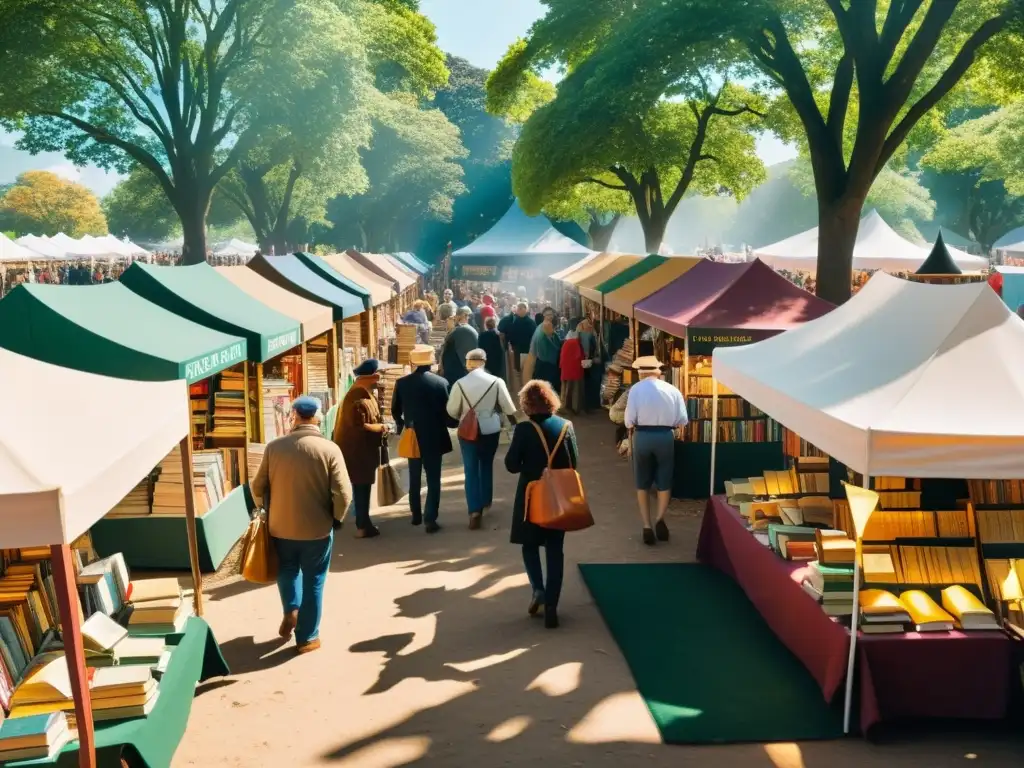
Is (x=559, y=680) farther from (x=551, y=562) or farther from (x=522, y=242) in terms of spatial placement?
(x=522, y=242)

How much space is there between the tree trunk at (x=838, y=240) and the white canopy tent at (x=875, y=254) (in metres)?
12.0

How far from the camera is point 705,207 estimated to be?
158 m

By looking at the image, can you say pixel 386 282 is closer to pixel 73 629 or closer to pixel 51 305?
pixel 51 305

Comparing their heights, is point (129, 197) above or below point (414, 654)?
above

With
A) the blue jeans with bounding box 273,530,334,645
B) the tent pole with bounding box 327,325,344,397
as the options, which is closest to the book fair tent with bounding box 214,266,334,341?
the tent pole with bounding box 327,325,344,397

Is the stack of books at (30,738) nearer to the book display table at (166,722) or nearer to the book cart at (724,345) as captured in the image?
the book display table at (166,722)

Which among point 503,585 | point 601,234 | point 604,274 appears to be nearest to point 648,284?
point 604,274

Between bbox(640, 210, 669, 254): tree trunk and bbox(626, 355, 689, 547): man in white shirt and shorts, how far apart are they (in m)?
20.1

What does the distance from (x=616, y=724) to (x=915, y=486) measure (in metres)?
2.41

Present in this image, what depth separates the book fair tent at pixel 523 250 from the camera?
3195 cm

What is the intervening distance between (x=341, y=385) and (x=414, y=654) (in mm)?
9430

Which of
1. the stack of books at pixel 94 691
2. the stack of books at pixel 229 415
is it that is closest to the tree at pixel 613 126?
the stack of books at pixel 229 415

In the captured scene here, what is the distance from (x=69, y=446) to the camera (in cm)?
441

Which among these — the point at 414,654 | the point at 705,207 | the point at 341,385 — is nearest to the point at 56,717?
the point at 414,654
